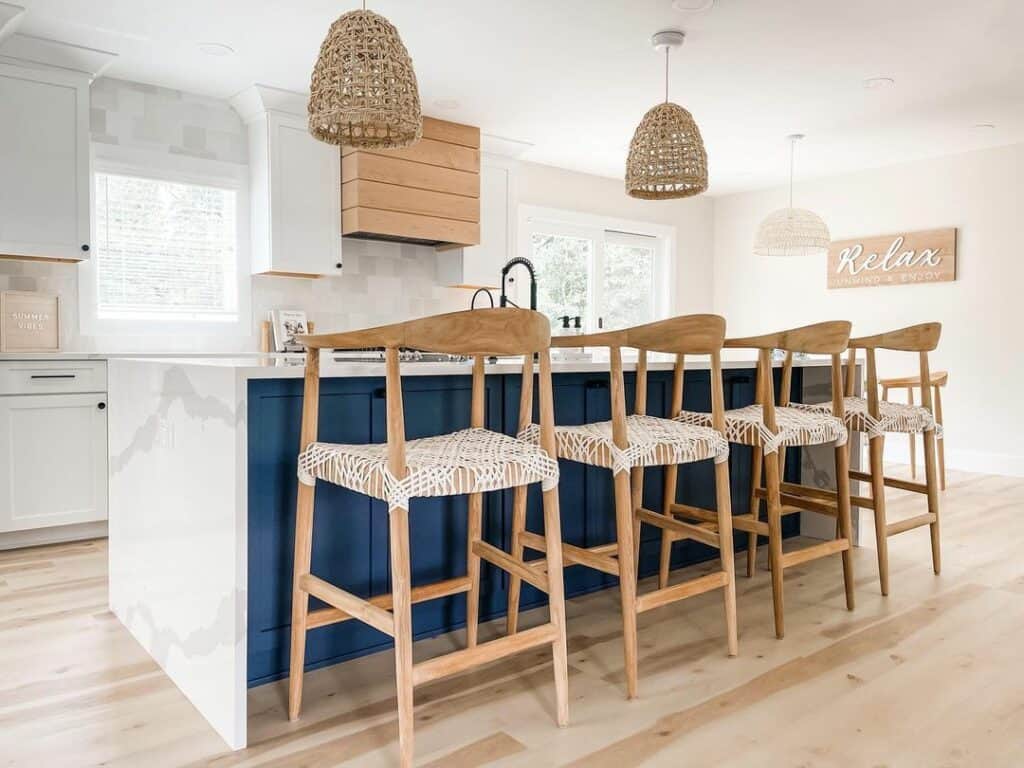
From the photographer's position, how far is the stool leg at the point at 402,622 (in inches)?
61.0

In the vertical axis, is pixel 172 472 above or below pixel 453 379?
below

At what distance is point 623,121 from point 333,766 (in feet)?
13.9

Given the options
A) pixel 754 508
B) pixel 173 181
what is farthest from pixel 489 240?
pixel 754 508

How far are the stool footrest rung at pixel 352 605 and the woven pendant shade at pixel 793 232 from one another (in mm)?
4668

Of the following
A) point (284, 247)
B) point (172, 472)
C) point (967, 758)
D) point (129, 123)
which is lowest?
point (967, 758)

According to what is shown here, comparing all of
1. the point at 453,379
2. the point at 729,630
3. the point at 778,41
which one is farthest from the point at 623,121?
the point at 729,630

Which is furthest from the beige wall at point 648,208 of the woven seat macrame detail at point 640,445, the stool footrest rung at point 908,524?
the woven seat macrame detail at point 640,445

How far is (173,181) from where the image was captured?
4.34 meters

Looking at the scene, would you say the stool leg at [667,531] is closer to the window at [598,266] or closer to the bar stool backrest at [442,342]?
the bar stool backrest at [442,342]

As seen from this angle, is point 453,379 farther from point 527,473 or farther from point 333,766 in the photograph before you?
point 333,766

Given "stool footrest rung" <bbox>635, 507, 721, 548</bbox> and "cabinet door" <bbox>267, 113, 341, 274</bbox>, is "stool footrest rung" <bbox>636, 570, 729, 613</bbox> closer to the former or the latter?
→ "stool footrest rung" <bbox>635, 507, 721, 548</bbox>

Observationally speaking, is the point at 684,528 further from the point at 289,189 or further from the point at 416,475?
the point at 289,189

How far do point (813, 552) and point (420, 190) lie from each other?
3.15 meters

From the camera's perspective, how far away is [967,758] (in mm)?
1679
